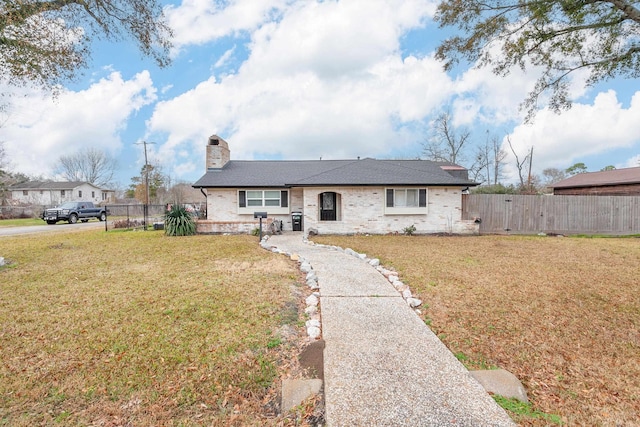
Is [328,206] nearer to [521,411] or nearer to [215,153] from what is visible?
[215,153]

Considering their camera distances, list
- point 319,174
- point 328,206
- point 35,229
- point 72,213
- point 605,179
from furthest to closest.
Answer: point 605,179
point 72,213
point 35,229
point 328,206
point 319,174

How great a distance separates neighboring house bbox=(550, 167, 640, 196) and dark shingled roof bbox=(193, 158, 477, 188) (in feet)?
44.9

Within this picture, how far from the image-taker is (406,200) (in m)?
13.5

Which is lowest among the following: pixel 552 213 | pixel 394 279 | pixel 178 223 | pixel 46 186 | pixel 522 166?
pixel 394 279

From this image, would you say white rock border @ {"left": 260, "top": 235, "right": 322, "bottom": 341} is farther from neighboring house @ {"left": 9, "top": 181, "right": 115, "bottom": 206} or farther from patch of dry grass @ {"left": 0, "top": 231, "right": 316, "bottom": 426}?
neighboring house @ {"left": 9, "top": 181, "right": 115, "bottom": 206}

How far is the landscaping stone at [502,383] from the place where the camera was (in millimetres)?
2619

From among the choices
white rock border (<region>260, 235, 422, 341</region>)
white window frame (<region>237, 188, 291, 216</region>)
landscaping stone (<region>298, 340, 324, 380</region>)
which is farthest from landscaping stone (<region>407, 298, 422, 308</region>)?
white window frame (<region>237, 188, 291, 216</region>)

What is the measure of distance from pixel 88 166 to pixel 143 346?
55.3 metres

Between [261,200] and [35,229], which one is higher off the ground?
[261,200]

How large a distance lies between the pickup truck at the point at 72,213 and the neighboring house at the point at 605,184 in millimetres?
36906

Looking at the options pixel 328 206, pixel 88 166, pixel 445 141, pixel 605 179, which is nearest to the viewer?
pixel 328 206

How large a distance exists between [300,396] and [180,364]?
135 cm

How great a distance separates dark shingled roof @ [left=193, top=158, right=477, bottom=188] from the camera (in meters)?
13.1

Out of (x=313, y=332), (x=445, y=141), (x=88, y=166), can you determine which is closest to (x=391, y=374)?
(x=313, y=332)
